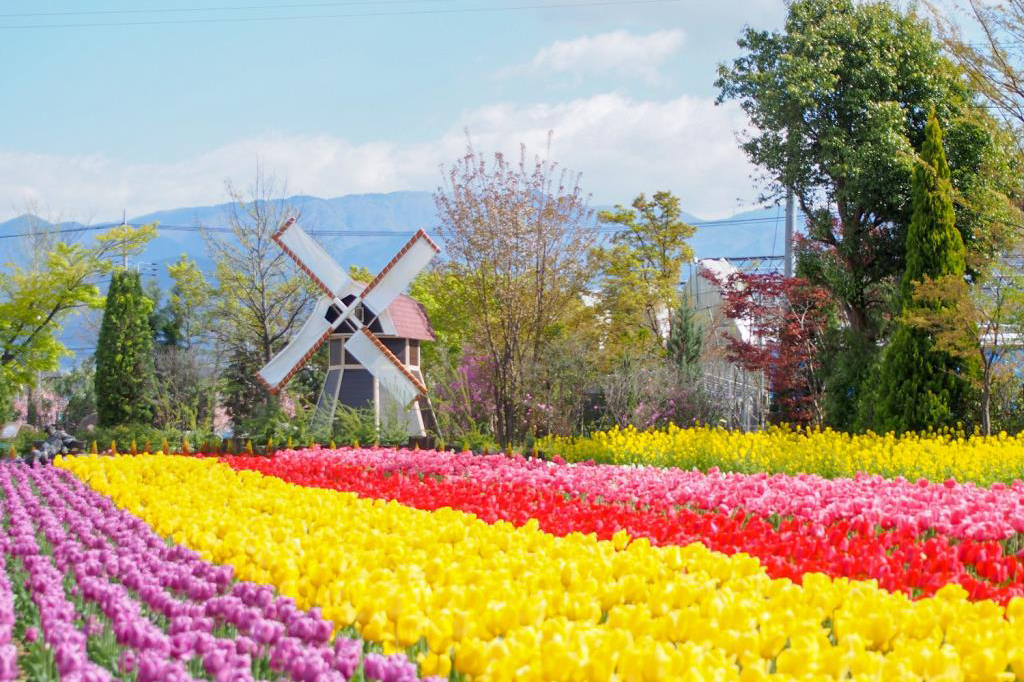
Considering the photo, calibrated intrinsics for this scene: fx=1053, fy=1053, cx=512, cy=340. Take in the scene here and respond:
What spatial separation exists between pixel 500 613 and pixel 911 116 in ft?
59.3

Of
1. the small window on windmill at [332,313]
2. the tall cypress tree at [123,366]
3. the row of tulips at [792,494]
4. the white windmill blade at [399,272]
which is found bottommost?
the row of tulips at [792,494]

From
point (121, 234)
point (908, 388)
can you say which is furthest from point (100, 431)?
point (908, 388)

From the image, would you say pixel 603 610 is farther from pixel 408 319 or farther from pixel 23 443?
pixel 408 319

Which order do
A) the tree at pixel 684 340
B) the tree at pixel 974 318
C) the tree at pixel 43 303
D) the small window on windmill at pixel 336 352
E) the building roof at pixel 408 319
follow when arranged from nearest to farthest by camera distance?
the tree at pixel 974 318
the small window on windmill at pixel 336 352
the building roof at pixel 408 319
the tree at pixel 684 340
the tree at pixel 43 303

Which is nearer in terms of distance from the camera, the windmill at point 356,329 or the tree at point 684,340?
the windmill at point 356,329

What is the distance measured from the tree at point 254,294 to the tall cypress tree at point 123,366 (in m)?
2.17

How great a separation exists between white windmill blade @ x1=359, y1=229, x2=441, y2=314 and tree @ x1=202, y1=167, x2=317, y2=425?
6814 millimetres

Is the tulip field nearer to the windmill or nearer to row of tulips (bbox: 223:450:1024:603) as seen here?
row of tulips (bbox: 223:450:1024:603)

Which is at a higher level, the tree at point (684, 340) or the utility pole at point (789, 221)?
the utility pole at point (789, 221)

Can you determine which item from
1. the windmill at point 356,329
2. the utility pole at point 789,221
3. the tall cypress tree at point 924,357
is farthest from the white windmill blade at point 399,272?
the tall cypress tree at point 924,357

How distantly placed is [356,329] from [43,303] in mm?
9824

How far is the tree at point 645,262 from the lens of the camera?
86.0ft

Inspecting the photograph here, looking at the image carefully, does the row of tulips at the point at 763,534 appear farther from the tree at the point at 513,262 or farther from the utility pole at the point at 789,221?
the utility pole at the point at 789,221

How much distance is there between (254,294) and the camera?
1027 inches
